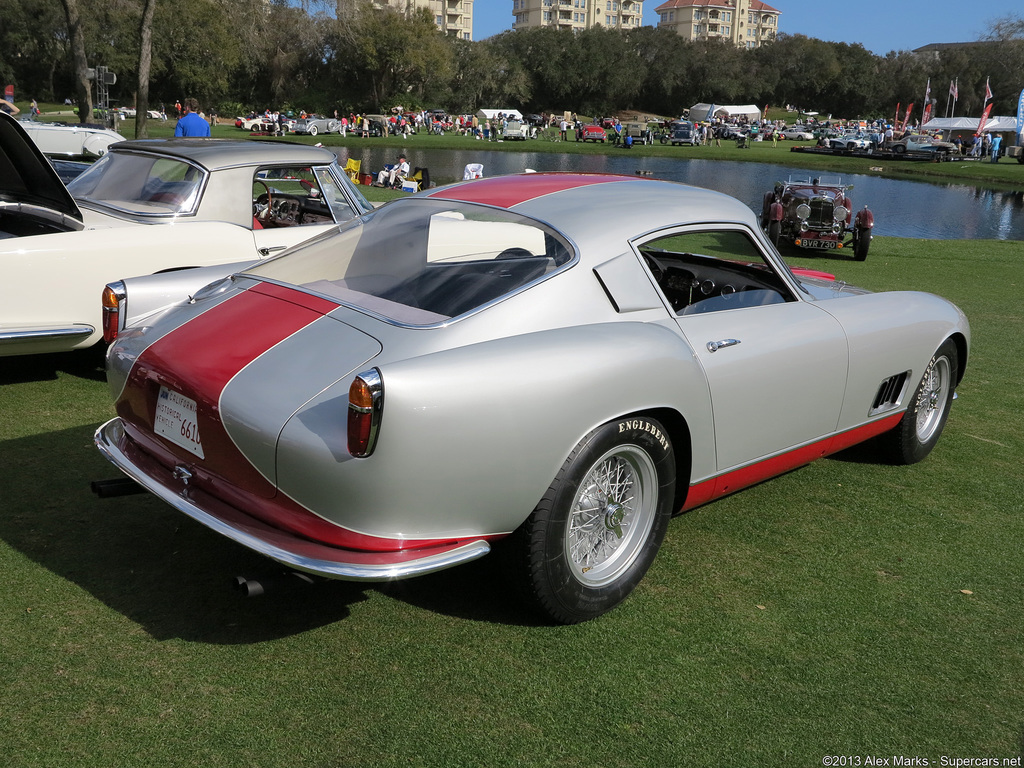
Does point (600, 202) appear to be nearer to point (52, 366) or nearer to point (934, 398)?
point (934, 398)

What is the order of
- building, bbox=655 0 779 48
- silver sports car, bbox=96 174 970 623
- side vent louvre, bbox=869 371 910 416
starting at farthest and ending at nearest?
building, bbox=655 0 779 48
side vent louvre, bbox=869 371 910 416
silver sports car, bbox=96 174 970 623

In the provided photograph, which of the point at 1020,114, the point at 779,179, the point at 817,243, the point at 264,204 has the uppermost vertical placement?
the point at 1020,114

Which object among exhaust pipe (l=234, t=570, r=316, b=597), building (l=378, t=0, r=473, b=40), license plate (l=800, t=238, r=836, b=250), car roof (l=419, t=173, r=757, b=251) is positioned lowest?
exhaust pipe (l=234, t=570, r=316, b=597)

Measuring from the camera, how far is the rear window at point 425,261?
128 inches

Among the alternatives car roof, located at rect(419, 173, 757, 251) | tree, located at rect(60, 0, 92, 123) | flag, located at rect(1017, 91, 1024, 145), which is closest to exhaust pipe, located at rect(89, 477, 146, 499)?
car roof, located at rect(419, 173, 757, 251)

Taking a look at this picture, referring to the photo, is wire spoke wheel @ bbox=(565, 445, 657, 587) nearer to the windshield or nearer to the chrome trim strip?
the chrome trim strip

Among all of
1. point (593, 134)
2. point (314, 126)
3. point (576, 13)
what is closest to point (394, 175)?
point (314, 126)

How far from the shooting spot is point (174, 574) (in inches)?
136

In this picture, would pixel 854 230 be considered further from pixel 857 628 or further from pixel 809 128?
pixel 809 128

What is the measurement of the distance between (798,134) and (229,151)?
84.1 metres

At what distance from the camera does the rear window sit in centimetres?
324

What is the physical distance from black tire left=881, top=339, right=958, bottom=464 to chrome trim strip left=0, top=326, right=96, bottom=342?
460 centimetres

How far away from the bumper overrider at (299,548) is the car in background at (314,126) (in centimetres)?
5455

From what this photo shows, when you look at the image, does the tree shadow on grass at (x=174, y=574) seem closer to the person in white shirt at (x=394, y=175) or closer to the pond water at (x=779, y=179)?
the person in white shirt at (x=394, y=175)
